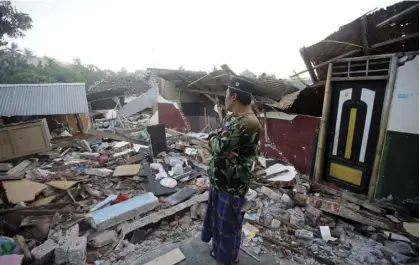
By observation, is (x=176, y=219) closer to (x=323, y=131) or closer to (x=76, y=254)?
(x=76, y=254)

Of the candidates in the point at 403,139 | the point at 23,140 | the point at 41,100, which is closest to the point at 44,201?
the point at 23,140

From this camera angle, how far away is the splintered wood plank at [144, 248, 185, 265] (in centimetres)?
279

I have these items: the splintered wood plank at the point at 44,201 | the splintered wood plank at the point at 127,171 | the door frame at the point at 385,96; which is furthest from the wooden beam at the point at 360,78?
the splintered wood plank at the point at 44,201

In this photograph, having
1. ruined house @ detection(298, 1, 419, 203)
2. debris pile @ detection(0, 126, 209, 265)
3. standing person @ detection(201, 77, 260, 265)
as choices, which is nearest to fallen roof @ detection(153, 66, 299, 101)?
ruined house @ detection(298, 1, 419, 203)

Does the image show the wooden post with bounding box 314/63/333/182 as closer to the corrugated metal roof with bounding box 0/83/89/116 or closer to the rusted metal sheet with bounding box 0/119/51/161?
the rusted metal sheet with bounding box 0/119/51/161

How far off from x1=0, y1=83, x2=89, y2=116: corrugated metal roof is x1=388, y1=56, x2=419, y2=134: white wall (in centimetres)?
1202

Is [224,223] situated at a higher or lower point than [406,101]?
lower

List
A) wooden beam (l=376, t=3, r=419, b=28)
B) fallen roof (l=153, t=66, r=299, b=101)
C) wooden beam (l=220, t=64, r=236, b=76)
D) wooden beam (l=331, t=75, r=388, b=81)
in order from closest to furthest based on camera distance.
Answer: wooden beam (l=376, t=3, r=419, b=28) → wooden beam (l=331, t=75, r=388, b=81) → fallen roof (l=153, t=66, r=299, b=101) → wooden beam (l=220, t=64, r=236, b=76)

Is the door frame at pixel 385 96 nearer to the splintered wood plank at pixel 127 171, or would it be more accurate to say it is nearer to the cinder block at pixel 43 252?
the splintered wood plank at pixel 127 171

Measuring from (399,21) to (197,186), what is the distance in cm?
494

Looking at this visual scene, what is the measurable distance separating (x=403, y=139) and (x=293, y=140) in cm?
250

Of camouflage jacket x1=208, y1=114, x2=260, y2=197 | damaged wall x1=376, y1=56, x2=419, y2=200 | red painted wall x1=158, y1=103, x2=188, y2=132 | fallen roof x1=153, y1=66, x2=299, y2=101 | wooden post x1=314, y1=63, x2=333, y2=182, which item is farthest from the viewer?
red painted wall x1=158, y1=103, x2=188, y2=132

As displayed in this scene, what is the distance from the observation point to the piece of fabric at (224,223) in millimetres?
2432

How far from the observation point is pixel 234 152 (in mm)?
2346
